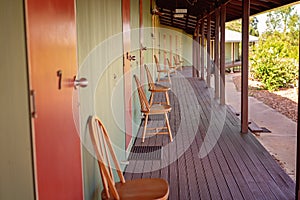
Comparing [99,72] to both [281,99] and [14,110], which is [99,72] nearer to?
[14,110]

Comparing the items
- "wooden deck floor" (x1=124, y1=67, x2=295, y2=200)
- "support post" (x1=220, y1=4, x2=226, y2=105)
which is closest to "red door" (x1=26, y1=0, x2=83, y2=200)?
"wooden deck floor" (x1=124, y1=67, x2=295, y2=200)

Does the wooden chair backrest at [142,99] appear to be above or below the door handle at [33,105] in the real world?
below

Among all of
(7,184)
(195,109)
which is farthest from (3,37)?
(195,109)

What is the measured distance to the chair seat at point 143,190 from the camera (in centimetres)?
208

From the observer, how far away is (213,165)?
3666 millimetres

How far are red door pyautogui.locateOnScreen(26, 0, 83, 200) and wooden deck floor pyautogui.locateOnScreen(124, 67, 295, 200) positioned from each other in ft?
4.60

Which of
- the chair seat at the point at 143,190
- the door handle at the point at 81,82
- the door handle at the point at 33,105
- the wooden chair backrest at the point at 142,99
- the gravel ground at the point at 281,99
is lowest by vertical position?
the gravel ground at the point at 281,99

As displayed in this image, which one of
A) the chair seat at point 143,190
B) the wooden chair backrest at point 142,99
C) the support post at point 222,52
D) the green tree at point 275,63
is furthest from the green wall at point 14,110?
the green tree at point 275,63

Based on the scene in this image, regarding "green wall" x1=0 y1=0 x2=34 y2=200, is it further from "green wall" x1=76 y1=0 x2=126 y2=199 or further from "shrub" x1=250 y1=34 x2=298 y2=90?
"shrub" x1=250 y1=34 x2=298 y2=90

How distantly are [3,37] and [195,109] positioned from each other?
606cm

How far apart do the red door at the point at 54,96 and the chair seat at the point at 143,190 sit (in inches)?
11.6

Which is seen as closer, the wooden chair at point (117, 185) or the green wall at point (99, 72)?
the wooden chair at point (117, 185)

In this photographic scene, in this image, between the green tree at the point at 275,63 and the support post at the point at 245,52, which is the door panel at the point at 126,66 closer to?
the support post at the point at 245,52

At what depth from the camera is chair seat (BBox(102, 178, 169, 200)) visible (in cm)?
208
